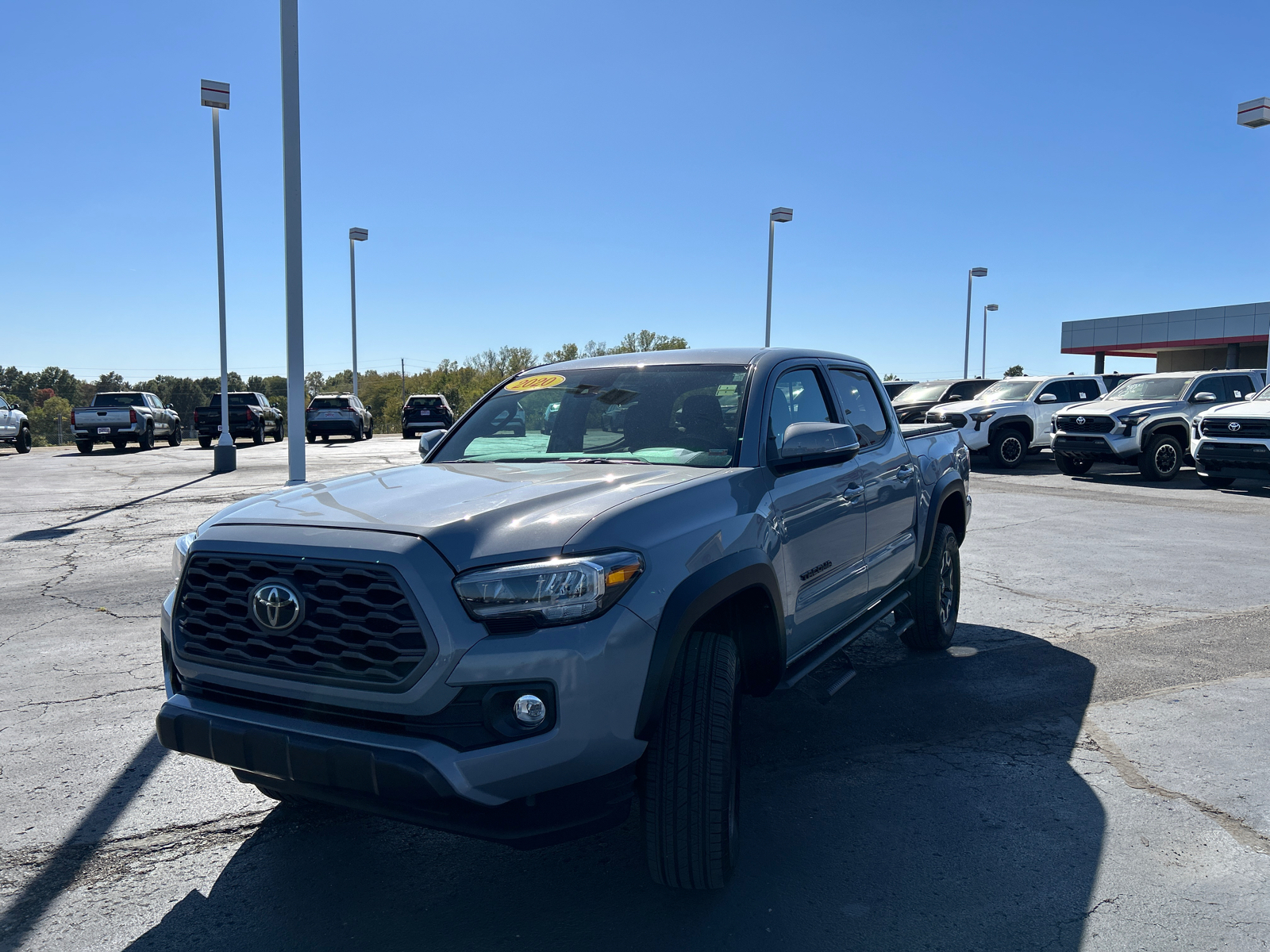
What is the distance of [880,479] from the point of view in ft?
14.8

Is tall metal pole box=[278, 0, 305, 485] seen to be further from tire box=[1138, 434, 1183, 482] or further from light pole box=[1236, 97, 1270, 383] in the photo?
light pole box=[1236, 97, 1270, 383]

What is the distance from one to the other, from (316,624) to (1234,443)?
14.9m

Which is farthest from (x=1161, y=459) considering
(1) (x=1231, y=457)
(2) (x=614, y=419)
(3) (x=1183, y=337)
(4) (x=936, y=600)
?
(3) (x=1183, y=337)

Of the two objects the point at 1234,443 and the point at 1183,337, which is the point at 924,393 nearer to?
the point at 1234,443

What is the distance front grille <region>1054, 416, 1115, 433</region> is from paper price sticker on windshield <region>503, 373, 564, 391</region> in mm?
14733

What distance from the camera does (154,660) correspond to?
5312 mm

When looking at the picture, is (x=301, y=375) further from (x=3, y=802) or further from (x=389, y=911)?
(x=389, y=911)

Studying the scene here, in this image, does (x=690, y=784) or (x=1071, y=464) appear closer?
(x=690, y=784)

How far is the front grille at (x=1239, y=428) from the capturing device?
13.4 metres

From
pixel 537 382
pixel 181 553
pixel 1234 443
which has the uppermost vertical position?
pixel 537 382

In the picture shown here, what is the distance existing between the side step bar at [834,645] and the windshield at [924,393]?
18.7 meters

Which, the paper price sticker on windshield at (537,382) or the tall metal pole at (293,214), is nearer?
the paper price sticker on windshield at (537,382)

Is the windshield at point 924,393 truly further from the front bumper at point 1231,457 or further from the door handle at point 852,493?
the door handle at point 852,493

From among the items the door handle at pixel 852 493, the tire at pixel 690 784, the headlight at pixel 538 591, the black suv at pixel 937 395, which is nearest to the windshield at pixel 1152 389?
the black suv at pixel 937 395
